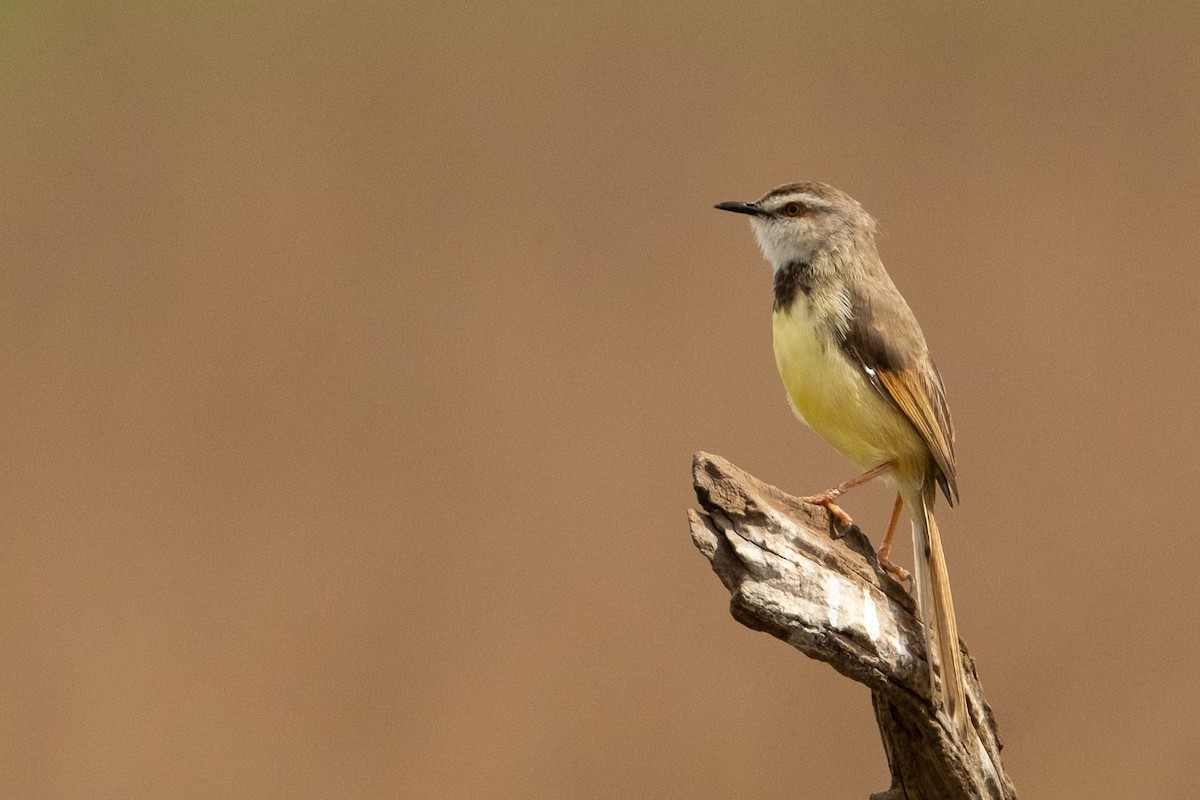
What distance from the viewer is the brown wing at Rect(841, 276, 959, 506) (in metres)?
4.09

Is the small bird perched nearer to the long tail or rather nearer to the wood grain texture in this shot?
the long tail

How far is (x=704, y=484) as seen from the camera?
3168 millimetres

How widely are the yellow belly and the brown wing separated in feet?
0.13

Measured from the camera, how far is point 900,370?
4109mm

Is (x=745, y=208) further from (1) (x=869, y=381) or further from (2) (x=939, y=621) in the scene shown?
(2) (x=939, y=621)

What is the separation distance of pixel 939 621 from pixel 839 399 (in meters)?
0.83

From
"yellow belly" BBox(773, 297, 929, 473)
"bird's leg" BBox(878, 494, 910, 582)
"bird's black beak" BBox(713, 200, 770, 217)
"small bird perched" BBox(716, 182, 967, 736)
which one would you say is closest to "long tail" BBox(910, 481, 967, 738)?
"small bird perched" BBox(716, 182, 967, 736)

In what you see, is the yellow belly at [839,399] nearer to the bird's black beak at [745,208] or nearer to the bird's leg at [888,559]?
the bird's leg at [888,559]

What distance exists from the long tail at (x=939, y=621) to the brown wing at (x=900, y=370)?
0.78 ft

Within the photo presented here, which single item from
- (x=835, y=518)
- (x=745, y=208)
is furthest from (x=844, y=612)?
(x=745, y=208)

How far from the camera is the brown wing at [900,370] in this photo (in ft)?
13.4

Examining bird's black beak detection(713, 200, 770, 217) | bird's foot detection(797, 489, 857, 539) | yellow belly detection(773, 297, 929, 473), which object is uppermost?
bird's black beak detection(713, 200, 770, 217)

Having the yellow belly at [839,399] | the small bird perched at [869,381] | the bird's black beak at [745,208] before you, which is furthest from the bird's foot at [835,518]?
the bird's black beak at [745,208]

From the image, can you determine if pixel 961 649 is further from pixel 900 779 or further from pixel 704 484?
pixel 704 484
